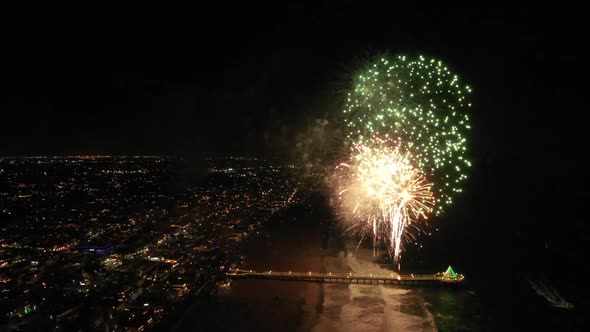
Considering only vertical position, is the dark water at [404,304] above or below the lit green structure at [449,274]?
below

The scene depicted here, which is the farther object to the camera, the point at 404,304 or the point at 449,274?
the point at 449,274

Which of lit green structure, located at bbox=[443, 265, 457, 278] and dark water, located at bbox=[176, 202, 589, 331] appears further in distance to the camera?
lit green structure, located at bbox=[443, 265, 457, 278]

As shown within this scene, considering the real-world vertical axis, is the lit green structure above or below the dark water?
above

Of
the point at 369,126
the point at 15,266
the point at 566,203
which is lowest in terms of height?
the point at 15,266

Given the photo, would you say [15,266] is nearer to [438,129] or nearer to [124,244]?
[124,244]

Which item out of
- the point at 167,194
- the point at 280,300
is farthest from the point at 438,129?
the point at 167,194

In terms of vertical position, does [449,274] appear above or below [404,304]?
above

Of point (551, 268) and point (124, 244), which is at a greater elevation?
point (551, 268)

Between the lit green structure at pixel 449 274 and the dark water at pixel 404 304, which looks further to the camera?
the lit green structure at pixel 449 274
